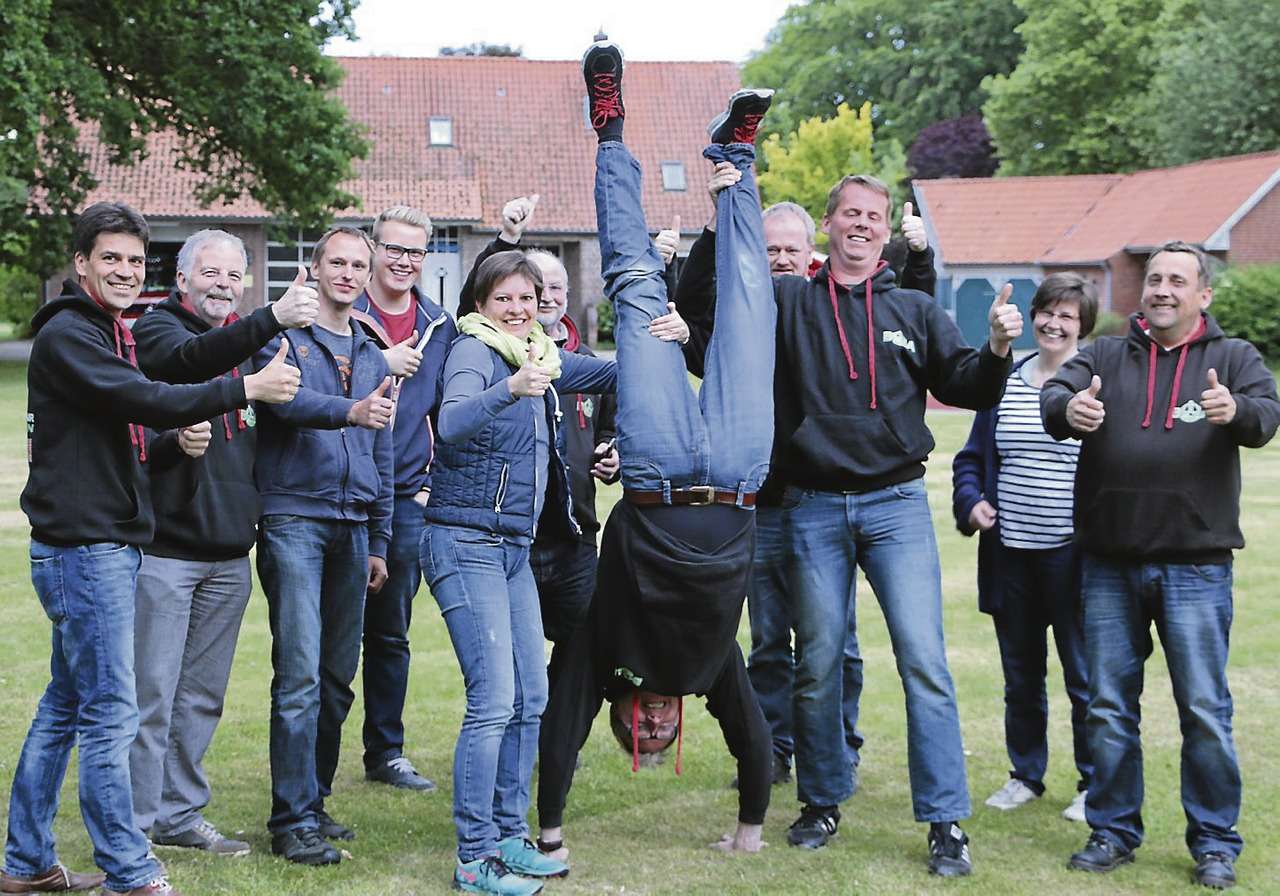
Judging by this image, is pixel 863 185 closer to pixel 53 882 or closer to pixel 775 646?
pixel 775 646

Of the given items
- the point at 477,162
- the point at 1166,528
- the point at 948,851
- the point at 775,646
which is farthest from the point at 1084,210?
the point at 948,851

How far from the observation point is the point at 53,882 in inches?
201

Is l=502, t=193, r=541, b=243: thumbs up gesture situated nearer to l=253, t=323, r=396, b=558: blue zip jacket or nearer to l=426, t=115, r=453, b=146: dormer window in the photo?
l=253, t=323, r=396, b=558: blue zip jacket

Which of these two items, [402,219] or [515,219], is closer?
[515,219]

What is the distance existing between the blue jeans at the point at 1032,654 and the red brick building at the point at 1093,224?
37407mm

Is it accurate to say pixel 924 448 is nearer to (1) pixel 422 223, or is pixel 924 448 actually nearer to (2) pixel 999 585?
(2) pixel 999 585

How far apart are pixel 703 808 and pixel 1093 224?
159 ft

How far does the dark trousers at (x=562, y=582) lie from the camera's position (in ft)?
21.1

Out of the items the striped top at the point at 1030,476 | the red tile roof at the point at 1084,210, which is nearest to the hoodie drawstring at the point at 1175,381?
the striped top at the point at 1030,476

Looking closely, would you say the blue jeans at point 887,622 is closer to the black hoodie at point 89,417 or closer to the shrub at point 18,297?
the black hoodie at point 89,417

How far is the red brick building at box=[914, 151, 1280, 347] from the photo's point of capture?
46.2m

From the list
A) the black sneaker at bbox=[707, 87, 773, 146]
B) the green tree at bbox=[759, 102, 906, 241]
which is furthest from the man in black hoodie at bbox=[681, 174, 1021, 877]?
the green tree at bbox=[759, 102, 906, 241]

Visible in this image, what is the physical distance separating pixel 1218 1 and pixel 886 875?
5443 cm

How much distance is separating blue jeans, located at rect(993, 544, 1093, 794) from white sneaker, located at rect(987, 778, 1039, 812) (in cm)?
4
